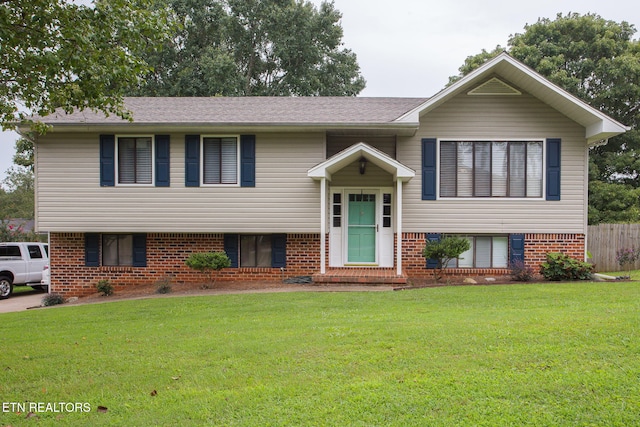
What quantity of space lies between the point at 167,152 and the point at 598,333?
398 inches

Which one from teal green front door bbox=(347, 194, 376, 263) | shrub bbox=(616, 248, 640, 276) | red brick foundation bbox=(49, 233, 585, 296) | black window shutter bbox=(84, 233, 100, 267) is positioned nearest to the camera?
red brick foundation bbox=(49, 233, 585, 296)

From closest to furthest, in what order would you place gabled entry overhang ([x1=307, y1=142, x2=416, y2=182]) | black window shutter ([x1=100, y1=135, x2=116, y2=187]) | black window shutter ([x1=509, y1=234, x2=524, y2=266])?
1. gabled entry overhang ([x1=307, y1=142, x2=416, y2=182])
2. black window shutter ([x1=100, y1=135, x2=116, y2=187])
3. black window shutter ([x1=509, y1=234, x2=524, y2=266])

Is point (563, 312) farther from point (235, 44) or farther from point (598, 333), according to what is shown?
point (235, 44)

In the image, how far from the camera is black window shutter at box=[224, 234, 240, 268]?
40.1 ft

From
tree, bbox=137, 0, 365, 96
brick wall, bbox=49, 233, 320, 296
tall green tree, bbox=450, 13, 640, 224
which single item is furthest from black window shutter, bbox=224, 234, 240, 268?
tall green tree, bbox=450, 13, 640, 224

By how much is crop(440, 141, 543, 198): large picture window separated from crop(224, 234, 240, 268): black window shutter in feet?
18.2

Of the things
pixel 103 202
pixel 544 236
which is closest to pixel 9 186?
pixel 103 202

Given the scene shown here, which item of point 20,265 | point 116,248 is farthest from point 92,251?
point 20,265

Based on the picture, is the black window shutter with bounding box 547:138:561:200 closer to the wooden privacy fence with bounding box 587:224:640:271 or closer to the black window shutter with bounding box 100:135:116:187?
the wooden privacy fence with bounding box 587:224:640:271

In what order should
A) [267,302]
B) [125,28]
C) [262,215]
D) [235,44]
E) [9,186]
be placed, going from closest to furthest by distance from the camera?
[125,28] → [267,302] → [262,215] → [235,44] → [9,186]

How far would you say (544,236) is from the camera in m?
12.0

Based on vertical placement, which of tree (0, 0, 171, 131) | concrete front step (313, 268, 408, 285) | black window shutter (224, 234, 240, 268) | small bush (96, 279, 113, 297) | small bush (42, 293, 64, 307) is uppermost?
tree (0, 0, 171, 131)

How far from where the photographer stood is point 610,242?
14539mm

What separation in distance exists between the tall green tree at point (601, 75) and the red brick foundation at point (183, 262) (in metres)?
10.5
